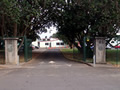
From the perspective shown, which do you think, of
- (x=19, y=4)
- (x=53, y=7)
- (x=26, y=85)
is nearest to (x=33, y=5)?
(x=19, y=4)

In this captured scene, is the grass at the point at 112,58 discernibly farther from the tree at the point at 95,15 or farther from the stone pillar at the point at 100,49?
the tree at the point at 95,15

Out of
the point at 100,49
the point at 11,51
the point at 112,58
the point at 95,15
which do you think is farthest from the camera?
the point at 112,58

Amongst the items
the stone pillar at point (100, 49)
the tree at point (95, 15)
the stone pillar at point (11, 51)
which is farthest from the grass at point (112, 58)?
the stone pillar at point (11, 51)

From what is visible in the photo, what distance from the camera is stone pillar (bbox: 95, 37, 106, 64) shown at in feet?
45.0

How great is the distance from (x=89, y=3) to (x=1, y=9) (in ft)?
27.6

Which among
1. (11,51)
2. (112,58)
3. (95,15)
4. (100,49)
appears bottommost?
(112,58)

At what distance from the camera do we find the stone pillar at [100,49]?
13711 millimetres

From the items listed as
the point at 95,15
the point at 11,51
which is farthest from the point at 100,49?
the point at 11,51

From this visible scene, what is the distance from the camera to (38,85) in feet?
21.5

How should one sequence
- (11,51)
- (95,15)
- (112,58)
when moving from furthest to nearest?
1. (112,58)
2. (95,15)
3. (11,51)

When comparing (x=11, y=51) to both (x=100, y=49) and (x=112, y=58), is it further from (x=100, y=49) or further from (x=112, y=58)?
(x=112, y=58)

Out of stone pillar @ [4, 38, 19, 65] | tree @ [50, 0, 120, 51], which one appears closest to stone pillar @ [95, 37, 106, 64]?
tree @ [50, 0, 120, 51]

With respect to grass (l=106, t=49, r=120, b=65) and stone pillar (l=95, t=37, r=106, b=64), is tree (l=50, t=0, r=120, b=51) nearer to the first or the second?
grass (l=106, t=49, r=120, b=65)

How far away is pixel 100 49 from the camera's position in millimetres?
13812
